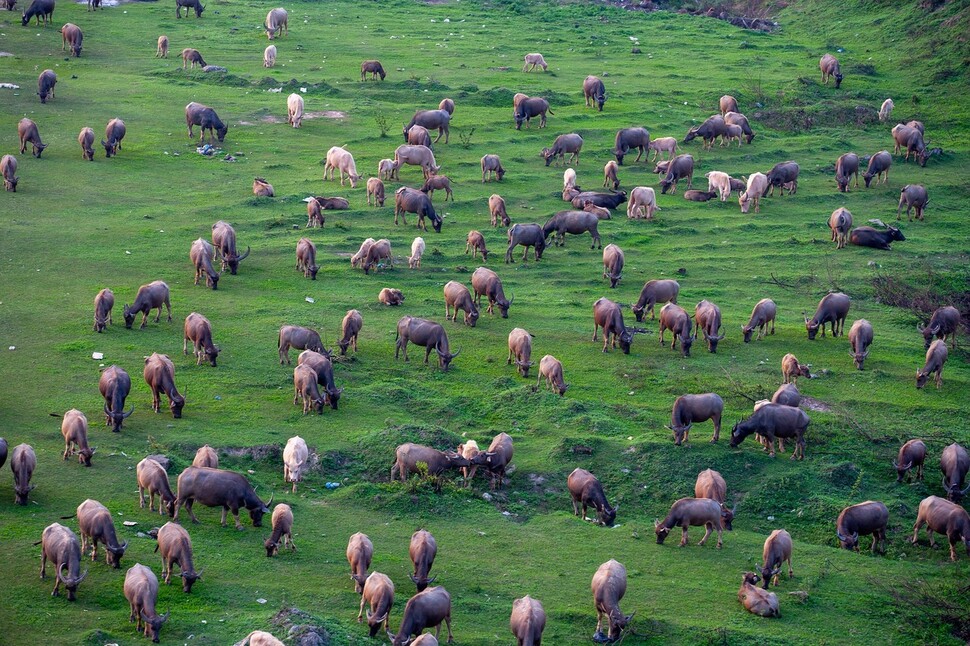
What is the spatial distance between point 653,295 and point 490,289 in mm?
3706

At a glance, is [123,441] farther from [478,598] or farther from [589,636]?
[589,636]

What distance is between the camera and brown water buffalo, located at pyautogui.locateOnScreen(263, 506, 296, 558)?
17359mm

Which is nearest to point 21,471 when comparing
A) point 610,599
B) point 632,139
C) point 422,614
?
point 422,614

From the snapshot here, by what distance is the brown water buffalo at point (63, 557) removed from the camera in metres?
15.6

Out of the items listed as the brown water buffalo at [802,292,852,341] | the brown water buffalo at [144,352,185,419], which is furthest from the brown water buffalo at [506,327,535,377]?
the brown water buffalo at [144,352,185,419]

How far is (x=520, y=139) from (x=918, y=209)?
40.5 feet

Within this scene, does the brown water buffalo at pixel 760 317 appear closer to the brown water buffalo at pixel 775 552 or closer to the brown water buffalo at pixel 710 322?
the brown water buffalo at pixel 710 322

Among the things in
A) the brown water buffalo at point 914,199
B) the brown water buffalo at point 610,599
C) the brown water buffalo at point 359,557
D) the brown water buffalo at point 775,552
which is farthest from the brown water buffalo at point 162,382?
the brown water buffalo at point 914,199

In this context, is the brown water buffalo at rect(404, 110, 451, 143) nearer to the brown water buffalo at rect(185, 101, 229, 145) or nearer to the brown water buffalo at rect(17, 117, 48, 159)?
the brown water buffalo at rect(185, 101, 229, 145)

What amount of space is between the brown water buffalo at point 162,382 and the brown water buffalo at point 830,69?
32.4 m

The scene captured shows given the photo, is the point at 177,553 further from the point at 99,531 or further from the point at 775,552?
the point at 775,552

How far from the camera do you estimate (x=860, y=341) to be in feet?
85.2

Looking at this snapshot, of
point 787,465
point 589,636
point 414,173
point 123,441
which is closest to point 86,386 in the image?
point 123,441

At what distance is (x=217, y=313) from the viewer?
26.4 meters
